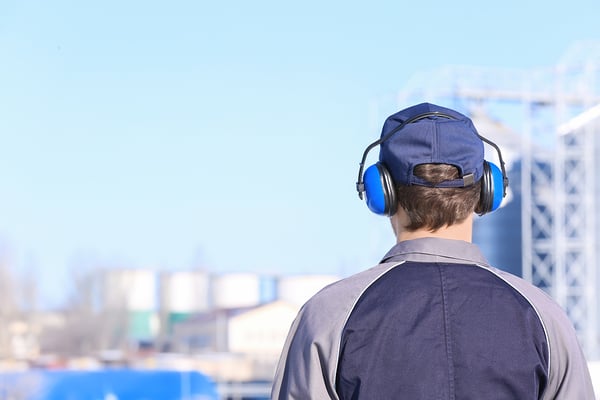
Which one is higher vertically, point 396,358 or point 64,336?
point 396,358

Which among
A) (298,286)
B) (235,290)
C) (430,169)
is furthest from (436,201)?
(235,290)

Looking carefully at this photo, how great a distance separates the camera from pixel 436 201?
121 cm

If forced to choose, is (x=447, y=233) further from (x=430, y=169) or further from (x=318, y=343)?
(x=318, y=343)

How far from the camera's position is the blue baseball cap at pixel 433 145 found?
1.21m

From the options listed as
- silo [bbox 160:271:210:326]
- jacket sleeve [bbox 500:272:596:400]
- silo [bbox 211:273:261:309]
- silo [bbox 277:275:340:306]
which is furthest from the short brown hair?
silo [bbox 160:271:210:326]

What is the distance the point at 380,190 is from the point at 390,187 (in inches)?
0.6

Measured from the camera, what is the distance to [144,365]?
29.0 m

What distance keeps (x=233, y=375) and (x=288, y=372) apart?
2752cm

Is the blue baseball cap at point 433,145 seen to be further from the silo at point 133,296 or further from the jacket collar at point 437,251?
the silo at point 133,296

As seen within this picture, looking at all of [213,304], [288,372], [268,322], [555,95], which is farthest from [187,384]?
[213,304]

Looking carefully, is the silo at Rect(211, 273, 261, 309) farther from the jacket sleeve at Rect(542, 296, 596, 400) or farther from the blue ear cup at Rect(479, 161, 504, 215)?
the jacket sleeve at Rect(542, 296, 596, 400)

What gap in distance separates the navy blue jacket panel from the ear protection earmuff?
0.38 feet

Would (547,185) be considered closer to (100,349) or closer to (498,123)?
(498,123)

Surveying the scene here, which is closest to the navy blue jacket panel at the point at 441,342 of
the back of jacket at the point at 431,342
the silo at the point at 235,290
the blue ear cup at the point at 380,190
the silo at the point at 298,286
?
the back of jacket at the point at 431,342
